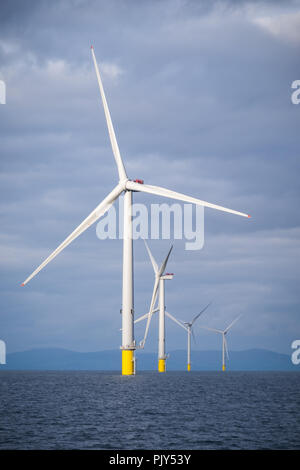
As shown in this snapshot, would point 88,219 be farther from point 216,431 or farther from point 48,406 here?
point 216,431

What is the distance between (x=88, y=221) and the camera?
99.4 metres

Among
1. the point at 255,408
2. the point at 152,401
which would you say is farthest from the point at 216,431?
the point at 152,401

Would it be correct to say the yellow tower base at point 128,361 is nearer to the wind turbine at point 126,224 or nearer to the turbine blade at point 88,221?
the wind turbine at point 126,224

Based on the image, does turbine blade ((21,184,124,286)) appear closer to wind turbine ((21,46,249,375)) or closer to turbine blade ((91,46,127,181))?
wind turbine ((21,46,249,375))

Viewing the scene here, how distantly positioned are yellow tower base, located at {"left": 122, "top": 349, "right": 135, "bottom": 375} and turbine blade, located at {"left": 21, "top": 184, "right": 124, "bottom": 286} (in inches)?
898

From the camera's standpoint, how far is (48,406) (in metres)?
69.4

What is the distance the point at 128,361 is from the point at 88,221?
27.9 meters

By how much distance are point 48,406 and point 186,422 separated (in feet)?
70.5

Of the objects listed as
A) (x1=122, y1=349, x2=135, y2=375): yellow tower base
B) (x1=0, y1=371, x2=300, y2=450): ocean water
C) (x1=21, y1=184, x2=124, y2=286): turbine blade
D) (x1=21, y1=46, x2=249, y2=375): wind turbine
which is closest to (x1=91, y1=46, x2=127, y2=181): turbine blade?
(x1=21, y1=46, x2=249, y2=375): wind turbine

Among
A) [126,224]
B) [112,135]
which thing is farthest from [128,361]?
[112,135]

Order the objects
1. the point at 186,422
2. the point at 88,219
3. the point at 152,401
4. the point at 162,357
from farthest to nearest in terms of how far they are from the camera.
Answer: the point at 162,357 → the point at 88,219 → the point at 152,401 → the point at 186,422

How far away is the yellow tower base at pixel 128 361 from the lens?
4237 inches
